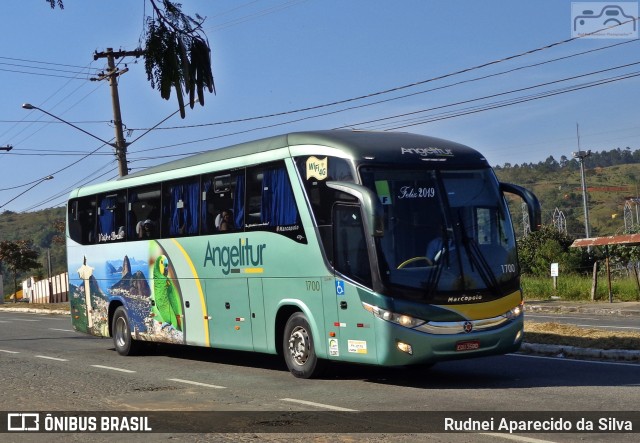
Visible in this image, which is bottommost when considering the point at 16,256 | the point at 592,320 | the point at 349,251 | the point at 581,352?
the point at 592,320

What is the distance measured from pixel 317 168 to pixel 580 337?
652cm

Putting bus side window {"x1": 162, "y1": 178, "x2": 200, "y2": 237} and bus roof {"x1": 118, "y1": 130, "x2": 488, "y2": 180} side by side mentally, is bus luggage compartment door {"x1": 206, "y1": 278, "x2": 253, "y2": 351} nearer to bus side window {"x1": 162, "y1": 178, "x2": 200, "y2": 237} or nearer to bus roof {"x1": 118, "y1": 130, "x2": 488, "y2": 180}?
bus side window {"x1": 162, "y1": 178, "x2": 200, "y2": 237}

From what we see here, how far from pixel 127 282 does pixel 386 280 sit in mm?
8450

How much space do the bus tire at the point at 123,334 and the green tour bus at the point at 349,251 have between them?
7.85 feet

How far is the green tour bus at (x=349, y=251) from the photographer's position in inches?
489

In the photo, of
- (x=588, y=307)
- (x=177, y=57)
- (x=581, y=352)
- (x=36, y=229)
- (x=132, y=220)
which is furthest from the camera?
(x=36, y=229)

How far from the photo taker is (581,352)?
50.3 feet

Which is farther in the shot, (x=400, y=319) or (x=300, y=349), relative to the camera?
(x=300, y=349)

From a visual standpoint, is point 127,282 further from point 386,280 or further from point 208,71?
point 208,71

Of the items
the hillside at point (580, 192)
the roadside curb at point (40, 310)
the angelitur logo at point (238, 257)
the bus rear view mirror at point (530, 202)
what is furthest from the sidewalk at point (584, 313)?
the hillside at point (580, 192)

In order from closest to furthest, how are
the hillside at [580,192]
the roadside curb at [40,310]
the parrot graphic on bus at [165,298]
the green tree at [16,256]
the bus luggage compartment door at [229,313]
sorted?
the bus luggage compartment door at [229,313] → the parrot graphic on bus at [165,298] → the roadside curb at [40,310] → the green tree at [16,256] → the hillside at [580,192]

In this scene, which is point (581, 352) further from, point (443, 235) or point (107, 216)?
point (107, 216)

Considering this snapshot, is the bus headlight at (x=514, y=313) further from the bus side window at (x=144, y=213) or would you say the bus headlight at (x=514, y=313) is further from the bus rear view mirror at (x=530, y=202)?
the bus side window at (x=144, y=213)

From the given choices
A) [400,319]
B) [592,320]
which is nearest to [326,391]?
[400,319]
